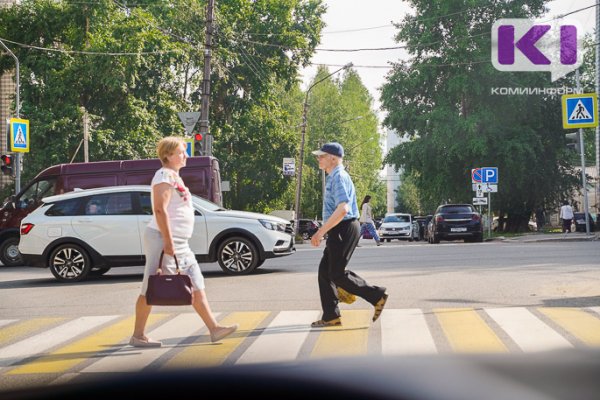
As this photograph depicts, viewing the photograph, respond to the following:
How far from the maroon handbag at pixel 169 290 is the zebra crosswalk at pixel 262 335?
361mm

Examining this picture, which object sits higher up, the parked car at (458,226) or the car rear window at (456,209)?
the car rear window at (456,209)

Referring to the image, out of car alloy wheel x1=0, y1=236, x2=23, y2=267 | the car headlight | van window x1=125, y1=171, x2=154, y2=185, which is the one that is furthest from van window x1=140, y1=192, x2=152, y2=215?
car alloy wheel x1=0, y1=236, x2=23, y2=267

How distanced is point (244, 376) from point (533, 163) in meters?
38.5

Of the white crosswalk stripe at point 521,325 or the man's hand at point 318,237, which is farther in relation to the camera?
the man's hand at point 318,237

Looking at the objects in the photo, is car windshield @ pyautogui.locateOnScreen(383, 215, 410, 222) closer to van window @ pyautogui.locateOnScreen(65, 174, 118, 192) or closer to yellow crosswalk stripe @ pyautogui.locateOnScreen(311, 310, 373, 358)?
van window @ pyautogui.locateOnScreen(65, 174, 118, 192)

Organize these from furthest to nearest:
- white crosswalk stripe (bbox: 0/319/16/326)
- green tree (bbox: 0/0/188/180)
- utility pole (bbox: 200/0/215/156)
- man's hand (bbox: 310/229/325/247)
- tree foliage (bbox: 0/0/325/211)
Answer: tree foliage (bbox: 0/0/325/211), green tree (bbox: 0/0/188/180), utility pole (bbox: 200/0/215/156), white crosswalk stripe (bbox: 0/319/16/326), man's hand (bbox: 310/229/325/247)

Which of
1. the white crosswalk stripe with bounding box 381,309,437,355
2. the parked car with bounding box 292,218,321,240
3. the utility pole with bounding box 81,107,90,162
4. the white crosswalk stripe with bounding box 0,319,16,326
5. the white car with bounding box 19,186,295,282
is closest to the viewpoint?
the white crosswalk stripe with bounding box 381,309,437,355

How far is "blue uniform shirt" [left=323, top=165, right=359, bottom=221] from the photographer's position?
682 cm

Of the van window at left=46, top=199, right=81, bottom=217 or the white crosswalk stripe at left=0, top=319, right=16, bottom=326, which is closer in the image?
the white crosswalk stripe at left=0, top=319, right=16, bottom=326

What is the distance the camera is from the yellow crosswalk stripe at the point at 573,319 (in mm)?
6387

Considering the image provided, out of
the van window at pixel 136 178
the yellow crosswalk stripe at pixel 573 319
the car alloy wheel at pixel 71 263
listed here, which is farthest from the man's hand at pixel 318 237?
the van window at pixel 136 178

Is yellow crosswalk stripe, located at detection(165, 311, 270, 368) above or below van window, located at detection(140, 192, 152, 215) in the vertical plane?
below

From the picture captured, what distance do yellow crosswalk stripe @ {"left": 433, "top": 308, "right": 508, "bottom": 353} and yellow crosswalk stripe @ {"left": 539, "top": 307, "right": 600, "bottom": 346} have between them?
0.64m

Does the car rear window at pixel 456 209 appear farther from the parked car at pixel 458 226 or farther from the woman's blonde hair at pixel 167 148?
the woman's blonde hair at pixel 167 148
